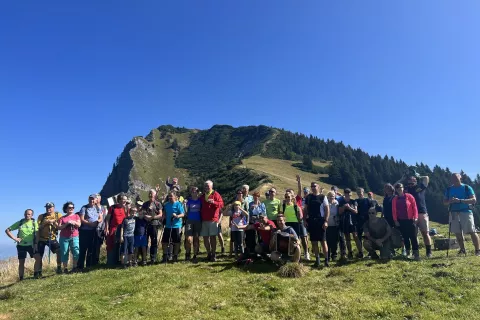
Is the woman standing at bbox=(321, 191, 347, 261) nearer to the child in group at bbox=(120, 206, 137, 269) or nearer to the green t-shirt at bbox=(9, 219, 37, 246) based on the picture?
the child in group at bbox=(120, 206, 137, 269)

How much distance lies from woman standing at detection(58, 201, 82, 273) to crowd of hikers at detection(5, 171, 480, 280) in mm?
34

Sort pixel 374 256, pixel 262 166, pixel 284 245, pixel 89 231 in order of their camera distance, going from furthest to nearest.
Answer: pixel 262 166
pixel 89 231
pixel 374 256
pixel 284 245

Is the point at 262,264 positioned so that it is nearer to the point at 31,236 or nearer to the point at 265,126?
the point at 31,236

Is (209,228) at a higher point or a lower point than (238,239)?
higher

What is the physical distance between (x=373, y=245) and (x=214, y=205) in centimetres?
602

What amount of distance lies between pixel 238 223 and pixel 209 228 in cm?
113

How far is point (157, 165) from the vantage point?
170 m

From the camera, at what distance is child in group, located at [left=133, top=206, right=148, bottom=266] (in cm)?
1223

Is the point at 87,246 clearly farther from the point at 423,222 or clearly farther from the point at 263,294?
the point at 423,222

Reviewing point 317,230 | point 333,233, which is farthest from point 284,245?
point 333,233

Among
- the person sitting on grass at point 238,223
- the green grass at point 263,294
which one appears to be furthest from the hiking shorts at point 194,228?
the green grass at point 263,294

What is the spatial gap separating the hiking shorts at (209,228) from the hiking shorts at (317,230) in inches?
139

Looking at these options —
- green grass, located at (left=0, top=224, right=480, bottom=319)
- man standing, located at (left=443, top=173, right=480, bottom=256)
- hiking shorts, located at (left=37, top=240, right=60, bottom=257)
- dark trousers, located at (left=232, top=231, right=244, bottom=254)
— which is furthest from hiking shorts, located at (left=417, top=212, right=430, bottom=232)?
hiking shorts, located at (left=37, top=240, right=60, bottom=257)

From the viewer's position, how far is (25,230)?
39.7 ft
